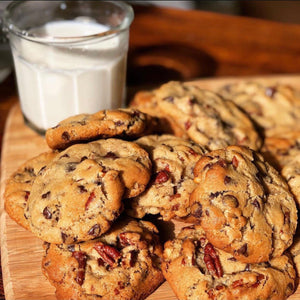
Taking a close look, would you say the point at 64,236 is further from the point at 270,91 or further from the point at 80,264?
the point at 270,91

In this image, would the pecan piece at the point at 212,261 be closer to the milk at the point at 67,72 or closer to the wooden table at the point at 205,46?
the milk at the point at 67,72

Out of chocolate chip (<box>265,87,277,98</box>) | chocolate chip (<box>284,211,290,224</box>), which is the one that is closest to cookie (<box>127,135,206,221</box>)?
chocolate chip (<box>284,211,290,224</box>)

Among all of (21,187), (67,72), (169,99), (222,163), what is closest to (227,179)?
(222,163)

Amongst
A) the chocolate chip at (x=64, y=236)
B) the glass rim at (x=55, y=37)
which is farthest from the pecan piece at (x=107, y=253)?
the glass rim at (x=55, y=37)

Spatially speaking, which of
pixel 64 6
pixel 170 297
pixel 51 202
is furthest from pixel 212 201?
pixel 64 6

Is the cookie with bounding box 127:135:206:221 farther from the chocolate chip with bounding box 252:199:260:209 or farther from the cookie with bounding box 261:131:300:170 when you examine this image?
the cookie with bounding box 261:131:300:170

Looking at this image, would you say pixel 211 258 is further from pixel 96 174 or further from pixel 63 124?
pixel 63 124
